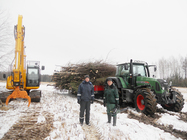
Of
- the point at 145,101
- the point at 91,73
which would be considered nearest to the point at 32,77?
the point at 91,73

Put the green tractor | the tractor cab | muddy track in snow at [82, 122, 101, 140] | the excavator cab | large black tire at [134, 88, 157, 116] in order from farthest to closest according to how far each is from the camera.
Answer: the excavator cab
the tractor cab
the green tractor
large black tire at [134, 88, 157, 116]
muddy track in snow at [82, 122, 101, 140]

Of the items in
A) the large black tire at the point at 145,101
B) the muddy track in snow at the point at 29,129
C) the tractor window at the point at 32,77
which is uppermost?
the tractor window at the point at 32,77

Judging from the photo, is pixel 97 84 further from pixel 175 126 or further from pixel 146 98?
pixel 175 126

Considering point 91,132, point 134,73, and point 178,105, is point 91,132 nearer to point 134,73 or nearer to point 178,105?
point 134,73

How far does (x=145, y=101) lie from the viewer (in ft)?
20.5

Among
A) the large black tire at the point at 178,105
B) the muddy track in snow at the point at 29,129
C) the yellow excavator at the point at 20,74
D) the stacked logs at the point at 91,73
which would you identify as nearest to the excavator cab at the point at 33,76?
the yellow excavator at the point at 20,74

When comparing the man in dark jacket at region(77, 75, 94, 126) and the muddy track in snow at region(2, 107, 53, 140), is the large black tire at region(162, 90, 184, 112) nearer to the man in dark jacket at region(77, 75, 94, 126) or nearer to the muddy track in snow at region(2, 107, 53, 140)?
the man in dark jacket at region(77, 75, 94, 126)

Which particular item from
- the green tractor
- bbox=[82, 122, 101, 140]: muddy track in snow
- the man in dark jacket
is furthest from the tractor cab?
bbox=[82, 122, 101, 140]: muddy track in snow

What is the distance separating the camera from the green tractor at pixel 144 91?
625cm

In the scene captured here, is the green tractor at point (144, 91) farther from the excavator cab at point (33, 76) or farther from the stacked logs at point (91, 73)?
the excavator cab at point (33, 76)

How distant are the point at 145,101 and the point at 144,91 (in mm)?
A: 472

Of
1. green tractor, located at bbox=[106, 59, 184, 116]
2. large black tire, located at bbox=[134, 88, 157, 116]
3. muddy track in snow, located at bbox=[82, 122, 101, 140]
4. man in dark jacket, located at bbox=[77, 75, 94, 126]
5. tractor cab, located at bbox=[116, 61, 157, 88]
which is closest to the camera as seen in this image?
muddy track in snow, located at bbox=[82, 122, 101, 140]

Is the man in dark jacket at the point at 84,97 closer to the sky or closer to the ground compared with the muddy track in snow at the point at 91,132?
closer to the sky

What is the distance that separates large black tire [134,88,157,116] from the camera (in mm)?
5957
